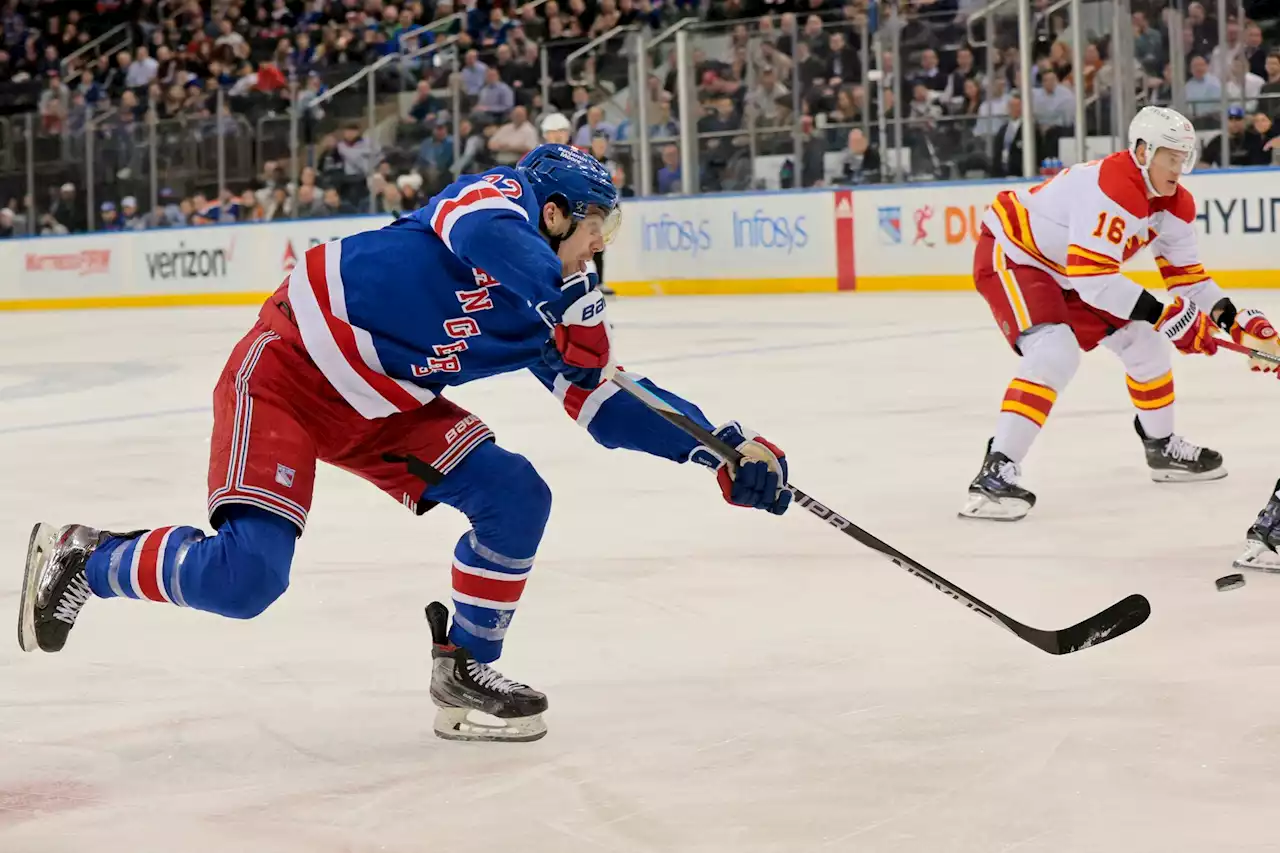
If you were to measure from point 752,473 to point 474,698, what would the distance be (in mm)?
579

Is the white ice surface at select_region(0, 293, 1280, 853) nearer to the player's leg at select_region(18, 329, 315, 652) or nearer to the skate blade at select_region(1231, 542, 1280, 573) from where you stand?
the skate blade at select_region(1231, 542, 1280, 573)

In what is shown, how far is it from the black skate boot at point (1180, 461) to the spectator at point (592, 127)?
907 cm

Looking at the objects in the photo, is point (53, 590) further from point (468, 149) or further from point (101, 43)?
point (101, 43)

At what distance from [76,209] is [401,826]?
1542 centimetres

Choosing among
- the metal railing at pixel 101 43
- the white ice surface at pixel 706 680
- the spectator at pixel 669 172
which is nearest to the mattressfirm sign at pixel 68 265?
the metal railing at pixel 101 43

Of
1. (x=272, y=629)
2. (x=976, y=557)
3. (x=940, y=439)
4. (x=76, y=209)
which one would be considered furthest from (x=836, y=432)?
(x=76, y=209)

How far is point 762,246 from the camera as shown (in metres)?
13.5

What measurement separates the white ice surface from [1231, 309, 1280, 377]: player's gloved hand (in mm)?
364

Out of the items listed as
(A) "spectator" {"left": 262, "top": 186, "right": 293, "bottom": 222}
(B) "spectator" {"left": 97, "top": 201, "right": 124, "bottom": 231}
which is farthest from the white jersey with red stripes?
(B) "spectator" {"left": 97, "top": 201, "right": 124, "bottom": 231}

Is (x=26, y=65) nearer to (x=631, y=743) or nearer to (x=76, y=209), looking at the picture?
(x=76, y=209)

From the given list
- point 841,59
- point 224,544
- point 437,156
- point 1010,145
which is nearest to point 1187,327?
point 224,544

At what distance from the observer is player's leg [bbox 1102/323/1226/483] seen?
5.20 metres

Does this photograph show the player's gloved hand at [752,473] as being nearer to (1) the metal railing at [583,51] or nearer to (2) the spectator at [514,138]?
(2) the spectator at [514,138]

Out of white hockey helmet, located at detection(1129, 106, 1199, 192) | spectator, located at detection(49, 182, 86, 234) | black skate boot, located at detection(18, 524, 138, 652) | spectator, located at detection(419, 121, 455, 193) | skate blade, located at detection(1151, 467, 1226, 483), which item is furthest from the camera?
spectator, located at detection(49, 182, 86, 234)
